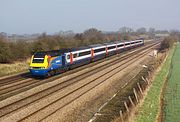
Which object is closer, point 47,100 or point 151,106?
point 151,106

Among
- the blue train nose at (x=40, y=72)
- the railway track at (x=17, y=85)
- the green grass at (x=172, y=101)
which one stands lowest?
the green grass at (x=172, y=101)

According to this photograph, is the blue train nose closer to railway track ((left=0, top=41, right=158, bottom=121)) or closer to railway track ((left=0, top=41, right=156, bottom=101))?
railway track ((left=0, top=41, right=156, bottom=101))

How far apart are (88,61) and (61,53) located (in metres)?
11.0

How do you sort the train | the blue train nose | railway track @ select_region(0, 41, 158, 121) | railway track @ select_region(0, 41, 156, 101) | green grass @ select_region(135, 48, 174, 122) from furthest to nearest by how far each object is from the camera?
the train, the blue train nose, railway track @ select_region(0, 41, 156, 101), railway track @ select_region(0, 41, 158, 121), green grass @ select_region(135, 48, 174, 122)

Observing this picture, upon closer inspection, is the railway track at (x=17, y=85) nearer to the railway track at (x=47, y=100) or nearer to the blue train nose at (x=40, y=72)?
the blue train nose at (x=40, y=72)

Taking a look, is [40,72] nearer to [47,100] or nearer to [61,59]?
[61,59]

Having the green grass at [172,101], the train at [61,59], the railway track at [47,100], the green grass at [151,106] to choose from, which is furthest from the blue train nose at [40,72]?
the green grass at [172,101]

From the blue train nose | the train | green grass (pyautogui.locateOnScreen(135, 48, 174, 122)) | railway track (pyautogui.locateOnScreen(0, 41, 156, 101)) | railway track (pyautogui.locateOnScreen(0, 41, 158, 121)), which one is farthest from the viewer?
the train

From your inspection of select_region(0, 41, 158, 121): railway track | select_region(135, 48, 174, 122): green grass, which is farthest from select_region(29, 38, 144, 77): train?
select_region(135, 48, 174, 122): green grass

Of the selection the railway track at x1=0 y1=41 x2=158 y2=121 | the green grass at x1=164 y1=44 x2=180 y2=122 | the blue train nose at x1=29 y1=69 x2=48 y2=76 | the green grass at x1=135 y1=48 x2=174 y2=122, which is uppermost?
the blue train nose at x1=29 y1=69 x2=48 y2=76

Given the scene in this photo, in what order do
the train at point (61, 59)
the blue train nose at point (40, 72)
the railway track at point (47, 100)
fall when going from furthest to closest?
the train at point (61, 59) → the blue train nose at point (40, 72) → the railway track at point (47, 100)

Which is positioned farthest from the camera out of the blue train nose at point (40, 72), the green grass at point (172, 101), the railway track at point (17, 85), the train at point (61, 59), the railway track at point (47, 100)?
the train at point (61, 59)

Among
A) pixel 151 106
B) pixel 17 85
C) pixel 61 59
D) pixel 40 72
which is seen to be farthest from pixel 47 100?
pixel 61 59

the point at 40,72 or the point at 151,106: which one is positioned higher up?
the point at 40,72
